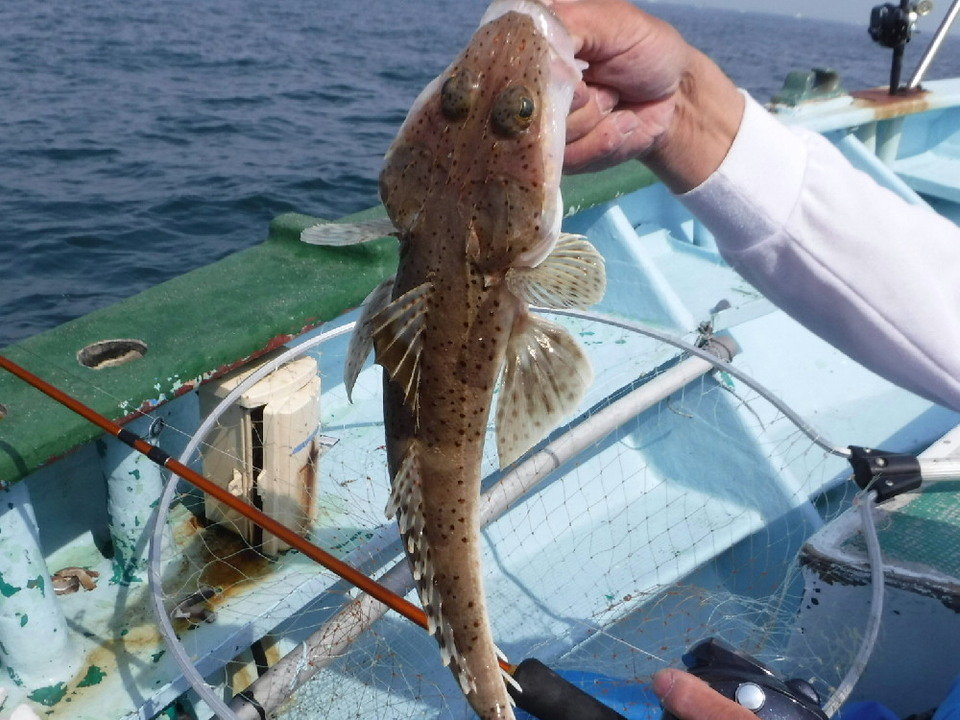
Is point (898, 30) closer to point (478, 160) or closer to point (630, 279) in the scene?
point (630, 279)

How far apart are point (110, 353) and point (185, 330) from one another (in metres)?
0.29

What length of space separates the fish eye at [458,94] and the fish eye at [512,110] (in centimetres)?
6

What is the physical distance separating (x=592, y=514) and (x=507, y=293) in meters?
2.59

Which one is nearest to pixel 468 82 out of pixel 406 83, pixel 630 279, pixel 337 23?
pixel 630 279

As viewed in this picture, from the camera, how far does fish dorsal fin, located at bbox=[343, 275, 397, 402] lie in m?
2.08

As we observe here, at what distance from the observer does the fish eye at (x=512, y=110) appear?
2.01 m

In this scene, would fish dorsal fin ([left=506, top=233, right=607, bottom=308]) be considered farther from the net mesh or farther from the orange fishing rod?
the net mesh

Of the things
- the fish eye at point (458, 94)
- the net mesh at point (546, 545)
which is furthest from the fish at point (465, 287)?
the net mesh at point (546, 545)

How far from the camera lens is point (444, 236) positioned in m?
2.03

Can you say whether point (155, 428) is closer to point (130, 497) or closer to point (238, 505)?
point (130, 497)

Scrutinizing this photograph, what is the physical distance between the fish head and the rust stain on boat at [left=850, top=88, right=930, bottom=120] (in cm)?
633

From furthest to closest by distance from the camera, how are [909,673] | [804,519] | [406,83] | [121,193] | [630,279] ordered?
[406,83] → [121,193] → [630,279] → [804,519] → [909,673]

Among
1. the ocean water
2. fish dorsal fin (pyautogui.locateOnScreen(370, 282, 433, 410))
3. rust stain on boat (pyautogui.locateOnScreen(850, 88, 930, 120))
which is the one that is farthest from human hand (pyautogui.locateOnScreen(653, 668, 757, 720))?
the ocean water

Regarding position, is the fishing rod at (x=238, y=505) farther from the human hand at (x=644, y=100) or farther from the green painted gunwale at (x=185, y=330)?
the human hand at (x=644, y=100)
